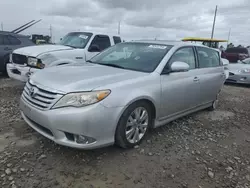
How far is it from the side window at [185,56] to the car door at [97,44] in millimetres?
3246

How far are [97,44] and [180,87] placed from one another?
3.95m

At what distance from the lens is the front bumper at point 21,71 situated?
17.9ft

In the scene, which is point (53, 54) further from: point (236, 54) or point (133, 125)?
point (236, 54)

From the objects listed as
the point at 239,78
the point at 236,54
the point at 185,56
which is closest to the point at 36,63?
the point at 185,56

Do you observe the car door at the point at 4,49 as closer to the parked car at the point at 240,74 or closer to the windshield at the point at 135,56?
the windshield at the point at 135,56

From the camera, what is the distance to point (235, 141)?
3881mm

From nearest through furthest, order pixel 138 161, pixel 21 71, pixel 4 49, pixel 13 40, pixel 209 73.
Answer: pixel 138 161, pixel 209 73, pixel 21 71, pixel 4 49, pixel 13 40

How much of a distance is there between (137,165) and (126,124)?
54 centimetres

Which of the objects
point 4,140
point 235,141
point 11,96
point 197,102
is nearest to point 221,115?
point 197,102

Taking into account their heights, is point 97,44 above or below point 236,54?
above

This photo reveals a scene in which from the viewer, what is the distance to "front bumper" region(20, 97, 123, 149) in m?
2.64

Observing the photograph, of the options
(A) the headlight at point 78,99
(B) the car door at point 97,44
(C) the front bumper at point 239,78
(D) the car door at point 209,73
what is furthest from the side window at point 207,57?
(C) the front bumper at point 239,78

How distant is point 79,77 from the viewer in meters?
3.07

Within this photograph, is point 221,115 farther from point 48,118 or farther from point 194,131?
point 48,118
